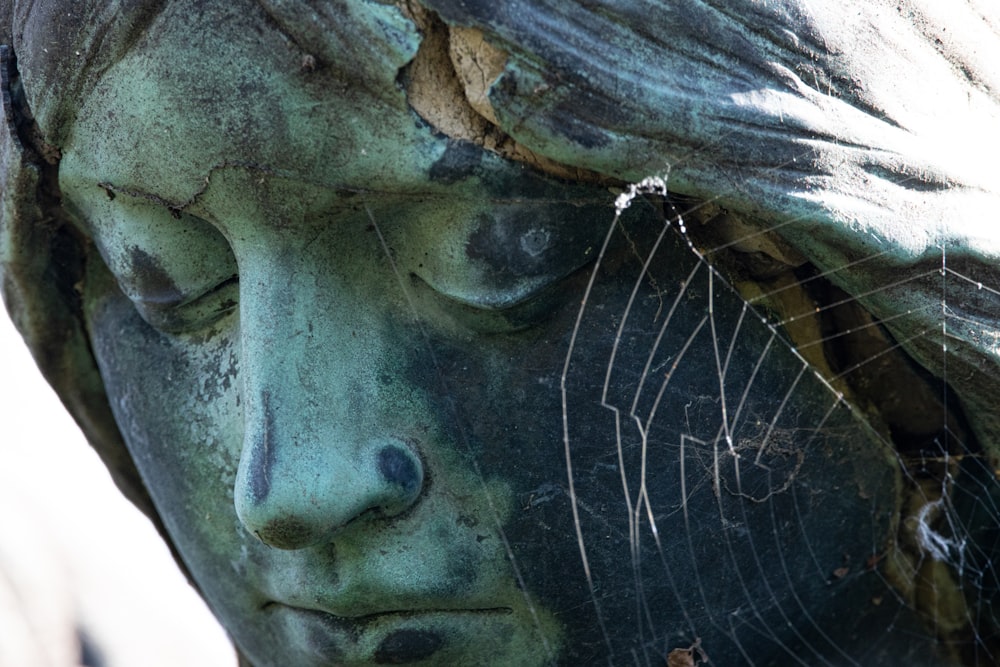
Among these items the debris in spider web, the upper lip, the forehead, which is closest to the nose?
the upper lip

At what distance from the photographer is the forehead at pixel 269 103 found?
1185 millimetres

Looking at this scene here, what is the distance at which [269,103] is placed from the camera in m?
1.20

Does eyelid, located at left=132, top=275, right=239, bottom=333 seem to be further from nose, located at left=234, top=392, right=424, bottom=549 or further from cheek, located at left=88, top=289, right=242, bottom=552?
nose, located at left=234, top=392, right=424, bottom=549

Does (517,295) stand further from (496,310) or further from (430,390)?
(430,390)

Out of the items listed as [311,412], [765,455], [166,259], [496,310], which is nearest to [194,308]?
[166,259]

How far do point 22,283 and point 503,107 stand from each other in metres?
0.75

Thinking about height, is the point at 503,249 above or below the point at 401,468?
above

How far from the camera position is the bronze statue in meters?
1.18

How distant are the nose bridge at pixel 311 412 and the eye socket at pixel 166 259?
0.07 meters

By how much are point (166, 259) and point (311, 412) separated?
24 cm

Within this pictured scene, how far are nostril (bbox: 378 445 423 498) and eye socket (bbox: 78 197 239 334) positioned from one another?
0.25m

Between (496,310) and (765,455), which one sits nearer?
(496,310)

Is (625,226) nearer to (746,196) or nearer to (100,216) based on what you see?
(746,196)

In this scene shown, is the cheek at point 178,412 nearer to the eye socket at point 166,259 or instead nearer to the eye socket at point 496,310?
the eye socket at point 166,259
